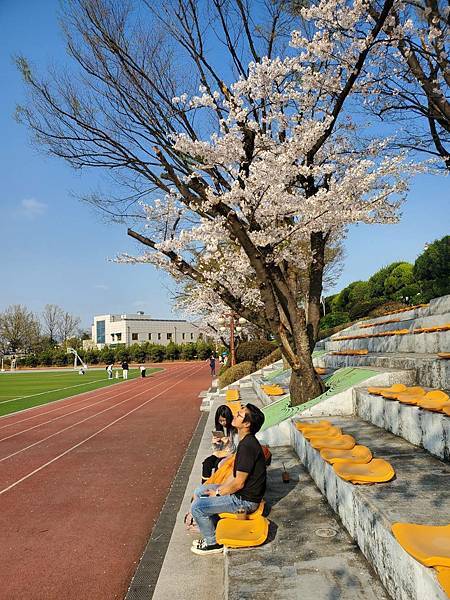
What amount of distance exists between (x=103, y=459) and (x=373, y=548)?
7.98 m

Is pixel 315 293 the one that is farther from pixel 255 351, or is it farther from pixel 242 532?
pixel 255 351

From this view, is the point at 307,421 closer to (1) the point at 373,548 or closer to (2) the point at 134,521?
(2) the point at 134,521

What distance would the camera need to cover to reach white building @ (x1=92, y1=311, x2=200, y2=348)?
105 m

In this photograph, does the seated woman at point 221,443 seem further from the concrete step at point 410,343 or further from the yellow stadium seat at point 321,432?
the concrete step at point 410,343

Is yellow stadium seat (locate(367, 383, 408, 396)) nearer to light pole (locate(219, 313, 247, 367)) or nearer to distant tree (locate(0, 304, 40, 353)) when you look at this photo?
light pole (locate(219, 313, 247, 367))

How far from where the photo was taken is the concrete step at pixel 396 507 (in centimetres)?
277

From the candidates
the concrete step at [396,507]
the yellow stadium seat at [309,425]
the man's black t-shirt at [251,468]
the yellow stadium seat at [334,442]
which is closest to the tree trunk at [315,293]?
the yellow stadium seat at [309,425]

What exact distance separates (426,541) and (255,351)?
2390cm

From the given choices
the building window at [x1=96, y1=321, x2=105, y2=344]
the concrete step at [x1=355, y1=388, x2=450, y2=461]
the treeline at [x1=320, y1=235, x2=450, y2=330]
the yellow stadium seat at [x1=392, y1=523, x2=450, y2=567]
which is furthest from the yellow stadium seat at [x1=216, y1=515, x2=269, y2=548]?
the building window at [x1=96, y1=321, x2=105, y2=344]

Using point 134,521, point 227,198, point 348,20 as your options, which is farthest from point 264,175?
point 134,521

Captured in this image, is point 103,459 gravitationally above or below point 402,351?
below

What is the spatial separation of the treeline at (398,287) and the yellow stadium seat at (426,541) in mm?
17024

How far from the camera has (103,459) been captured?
10.3 meters

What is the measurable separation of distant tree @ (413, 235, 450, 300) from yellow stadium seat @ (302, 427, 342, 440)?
46.0ft
